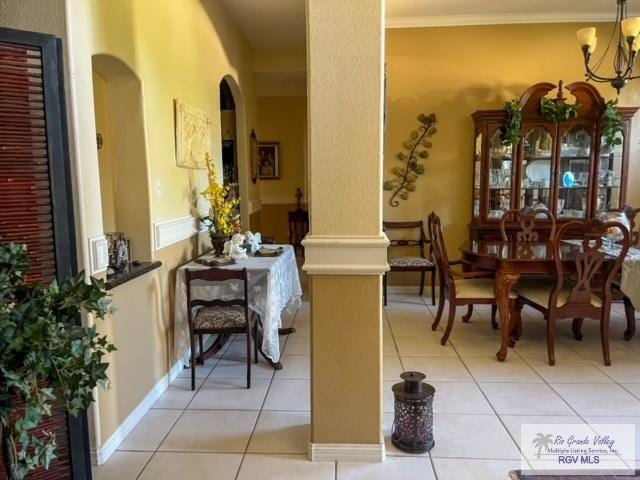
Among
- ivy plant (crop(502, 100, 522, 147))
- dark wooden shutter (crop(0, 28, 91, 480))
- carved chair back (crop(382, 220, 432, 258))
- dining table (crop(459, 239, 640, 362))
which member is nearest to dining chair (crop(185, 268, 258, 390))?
dark wooden shutter (crop(0, 28, 91, 480))

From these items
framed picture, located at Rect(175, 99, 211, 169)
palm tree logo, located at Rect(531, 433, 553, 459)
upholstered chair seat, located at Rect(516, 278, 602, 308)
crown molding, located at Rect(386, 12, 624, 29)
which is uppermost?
crown molding, located at Rect(386, 12, 624, 29)

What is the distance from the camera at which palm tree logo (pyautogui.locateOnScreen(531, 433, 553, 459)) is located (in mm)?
2284

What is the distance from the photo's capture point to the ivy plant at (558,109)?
179 inches

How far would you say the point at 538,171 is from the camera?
16.1 ft

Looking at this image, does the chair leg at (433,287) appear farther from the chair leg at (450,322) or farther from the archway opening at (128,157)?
the archway opening at (128,157)

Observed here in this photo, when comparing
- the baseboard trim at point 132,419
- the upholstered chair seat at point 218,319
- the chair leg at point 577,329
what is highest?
the upholstered chair seat at point 218,319

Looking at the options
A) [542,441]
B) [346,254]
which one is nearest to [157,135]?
[346,254]

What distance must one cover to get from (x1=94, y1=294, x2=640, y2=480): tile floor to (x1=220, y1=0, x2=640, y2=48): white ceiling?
3.12 metres

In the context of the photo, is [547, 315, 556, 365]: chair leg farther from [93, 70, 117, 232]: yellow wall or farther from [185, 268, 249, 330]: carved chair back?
[93, 70, 117, 232]: yellow wall

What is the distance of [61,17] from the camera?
6.26 ft

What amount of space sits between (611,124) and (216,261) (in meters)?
4.08

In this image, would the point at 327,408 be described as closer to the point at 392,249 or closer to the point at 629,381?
the point at 629,381

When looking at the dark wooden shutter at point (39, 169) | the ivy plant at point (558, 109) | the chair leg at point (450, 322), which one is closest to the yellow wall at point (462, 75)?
the ivy plant at point (558, 109)

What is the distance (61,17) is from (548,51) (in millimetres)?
4755
